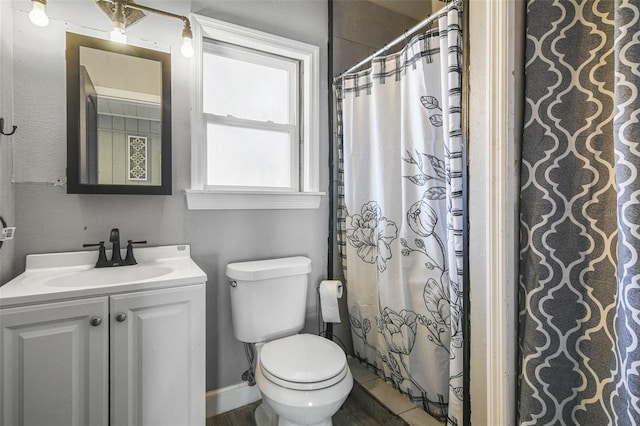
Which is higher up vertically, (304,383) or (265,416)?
(304,383)

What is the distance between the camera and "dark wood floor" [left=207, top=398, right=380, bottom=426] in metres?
1.59

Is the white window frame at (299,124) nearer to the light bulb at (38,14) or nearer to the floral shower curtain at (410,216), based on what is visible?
the floral shower curtain at (410,216)

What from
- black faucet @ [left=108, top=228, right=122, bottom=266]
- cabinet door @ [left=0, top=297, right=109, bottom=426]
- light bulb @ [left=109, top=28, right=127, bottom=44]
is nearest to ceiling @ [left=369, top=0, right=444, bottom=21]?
light bulb @ [left=109, top=28, right=127, bottom=44]

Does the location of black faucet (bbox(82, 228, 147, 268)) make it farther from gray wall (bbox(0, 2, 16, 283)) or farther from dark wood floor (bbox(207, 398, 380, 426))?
dark wood floor (bbox(207, 398, 380, 426))

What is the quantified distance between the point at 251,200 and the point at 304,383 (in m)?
0.95

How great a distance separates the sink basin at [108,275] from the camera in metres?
1.19

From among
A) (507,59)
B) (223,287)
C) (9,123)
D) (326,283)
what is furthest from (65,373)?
(507,59)

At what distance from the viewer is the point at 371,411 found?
163cm

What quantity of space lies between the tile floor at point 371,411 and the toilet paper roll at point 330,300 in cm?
37

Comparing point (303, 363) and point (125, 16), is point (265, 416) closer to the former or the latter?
point (303, 363)

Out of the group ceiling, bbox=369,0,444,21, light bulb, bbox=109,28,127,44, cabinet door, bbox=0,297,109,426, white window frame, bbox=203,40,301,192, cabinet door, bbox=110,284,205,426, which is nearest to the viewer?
Answer: cabinet door, bbox=0,297,109,426

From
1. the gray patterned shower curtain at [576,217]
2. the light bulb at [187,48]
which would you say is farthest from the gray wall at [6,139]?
the gray patterned shower curtain at [576,217]

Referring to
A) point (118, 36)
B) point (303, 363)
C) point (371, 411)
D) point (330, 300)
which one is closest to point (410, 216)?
point (330, 300)

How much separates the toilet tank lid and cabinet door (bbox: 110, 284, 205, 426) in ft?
1.03
